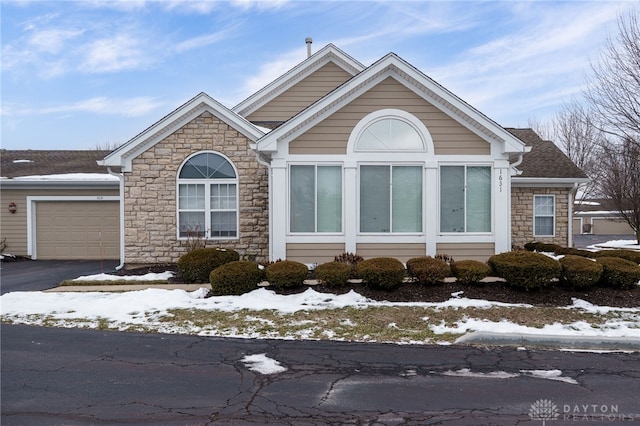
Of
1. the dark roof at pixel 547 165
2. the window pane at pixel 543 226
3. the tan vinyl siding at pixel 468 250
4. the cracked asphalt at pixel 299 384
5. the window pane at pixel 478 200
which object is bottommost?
the cracked asphalt at pixel 299 384

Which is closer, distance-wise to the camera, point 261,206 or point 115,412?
Answer: point 115,412

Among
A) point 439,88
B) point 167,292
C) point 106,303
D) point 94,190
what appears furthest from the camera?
point 94,190

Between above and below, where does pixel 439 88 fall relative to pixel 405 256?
above

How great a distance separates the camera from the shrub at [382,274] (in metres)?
9.92

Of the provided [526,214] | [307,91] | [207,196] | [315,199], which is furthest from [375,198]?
[526,214]

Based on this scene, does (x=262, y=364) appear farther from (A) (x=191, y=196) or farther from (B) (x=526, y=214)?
(B) (x=526, y=214)

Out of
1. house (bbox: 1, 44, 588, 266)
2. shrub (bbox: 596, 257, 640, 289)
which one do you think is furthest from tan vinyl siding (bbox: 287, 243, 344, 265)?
shrub (bbox: 596, 257, 640, 289)

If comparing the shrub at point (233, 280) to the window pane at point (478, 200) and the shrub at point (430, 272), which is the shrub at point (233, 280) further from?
the window pane at point (478, 200)

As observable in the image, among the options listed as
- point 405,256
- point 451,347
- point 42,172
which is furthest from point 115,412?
point 42,172

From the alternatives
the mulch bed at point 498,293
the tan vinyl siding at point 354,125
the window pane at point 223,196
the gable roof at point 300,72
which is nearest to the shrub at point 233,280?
the mulch bed at point 498,293

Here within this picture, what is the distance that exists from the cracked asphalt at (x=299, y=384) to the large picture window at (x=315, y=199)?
543 cm

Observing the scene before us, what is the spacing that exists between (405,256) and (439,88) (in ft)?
14.3

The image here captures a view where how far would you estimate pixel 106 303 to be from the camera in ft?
31.1

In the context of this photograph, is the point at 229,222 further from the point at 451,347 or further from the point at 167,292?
the point at 451,347
